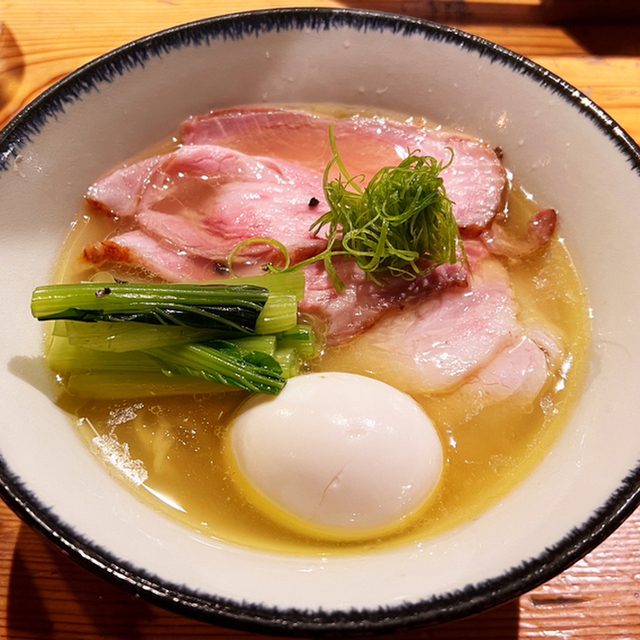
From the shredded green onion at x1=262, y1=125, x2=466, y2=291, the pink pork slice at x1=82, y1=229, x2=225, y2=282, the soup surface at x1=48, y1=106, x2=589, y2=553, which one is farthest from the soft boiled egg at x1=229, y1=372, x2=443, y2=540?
the pink pork slice at x1=82, y1=229, x2=225, y2=282

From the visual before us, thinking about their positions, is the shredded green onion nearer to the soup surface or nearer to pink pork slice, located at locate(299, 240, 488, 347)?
pink pork slice, located at locate(299, 240, 488, 347)

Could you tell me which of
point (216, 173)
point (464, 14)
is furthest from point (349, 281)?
point (464, 14)

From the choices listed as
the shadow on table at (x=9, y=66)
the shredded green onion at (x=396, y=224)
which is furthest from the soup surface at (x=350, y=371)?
the shadow on table at (x=9, y=66)

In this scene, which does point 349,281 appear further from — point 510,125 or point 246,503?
point 510,125

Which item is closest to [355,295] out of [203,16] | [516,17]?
[203,16]

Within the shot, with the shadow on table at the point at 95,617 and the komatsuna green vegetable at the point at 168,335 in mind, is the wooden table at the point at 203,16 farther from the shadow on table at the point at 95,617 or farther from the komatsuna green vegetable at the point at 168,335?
the komatsuna green vegetable at the point at 168,335

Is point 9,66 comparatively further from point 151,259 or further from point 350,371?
point 350,371
